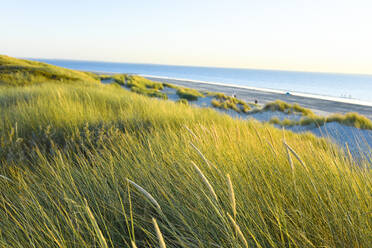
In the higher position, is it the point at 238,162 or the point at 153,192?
the point at 238,162

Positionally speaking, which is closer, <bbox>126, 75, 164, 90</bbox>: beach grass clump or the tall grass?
the tall grass

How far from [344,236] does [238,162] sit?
2.74ft

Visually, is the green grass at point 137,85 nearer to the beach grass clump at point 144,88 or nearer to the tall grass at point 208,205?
the beach grass clump at point 144,88

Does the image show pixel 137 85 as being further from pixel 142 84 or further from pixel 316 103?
pixel 316 103

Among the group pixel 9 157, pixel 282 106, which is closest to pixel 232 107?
pixel 282 106

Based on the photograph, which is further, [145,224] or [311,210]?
[145,224]

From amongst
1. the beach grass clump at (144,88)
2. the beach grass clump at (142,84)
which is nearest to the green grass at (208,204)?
the beach grass clump at (144,88)

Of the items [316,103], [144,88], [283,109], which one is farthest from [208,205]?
[316,103]

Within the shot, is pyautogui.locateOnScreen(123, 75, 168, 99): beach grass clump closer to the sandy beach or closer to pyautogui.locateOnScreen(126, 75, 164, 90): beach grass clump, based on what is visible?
pyautogui.locateOnScreen(126, 75, 164, 90): beach grass clump

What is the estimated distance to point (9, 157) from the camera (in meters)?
2.75

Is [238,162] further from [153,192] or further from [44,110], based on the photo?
[44,110]

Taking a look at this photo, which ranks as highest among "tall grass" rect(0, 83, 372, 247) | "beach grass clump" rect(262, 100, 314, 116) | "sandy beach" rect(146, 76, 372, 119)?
"tall grass" rect(0, 83, 372, 247)

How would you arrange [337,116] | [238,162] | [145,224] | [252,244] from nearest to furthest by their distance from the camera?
[252,244], [145,224], [238,162], [337,116]

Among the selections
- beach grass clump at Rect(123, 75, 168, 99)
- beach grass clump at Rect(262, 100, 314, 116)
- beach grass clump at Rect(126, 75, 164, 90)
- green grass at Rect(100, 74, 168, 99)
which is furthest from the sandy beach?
green grass at Rect(100, 74, 168, 99)
